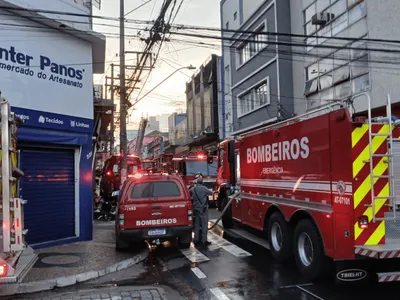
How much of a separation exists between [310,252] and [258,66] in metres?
19.0

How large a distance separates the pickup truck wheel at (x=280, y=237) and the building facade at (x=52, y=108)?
4.94 metres

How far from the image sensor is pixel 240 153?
10820 mm

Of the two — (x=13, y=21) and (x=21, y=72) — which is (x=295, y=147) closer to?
(x=21, y=72)

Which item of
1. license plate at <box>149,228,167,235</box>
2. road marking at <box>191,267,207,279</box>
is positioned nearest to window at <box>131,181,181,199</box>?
license plate at <box>149,228,167,235</box>

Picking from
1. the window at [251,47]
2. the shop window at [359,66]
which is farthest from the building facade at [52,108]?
the window at [251,47]

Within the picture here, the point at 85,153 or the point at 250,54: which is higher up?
the point at 250,54

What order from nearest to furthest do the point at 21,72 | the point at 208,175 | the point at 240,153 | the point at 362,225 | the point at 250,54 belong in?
the point at 362,225, the point at 21,72, the point at 240,153, the point at 208,175, the point at 250,54

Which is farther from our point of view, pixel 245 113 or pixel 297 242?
pixel 245 113

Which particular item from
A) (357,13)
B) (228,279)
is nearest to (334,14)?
(357,13)

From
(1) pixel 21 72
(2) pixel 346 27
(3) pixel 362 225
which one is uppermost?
(2) pixel 346 27

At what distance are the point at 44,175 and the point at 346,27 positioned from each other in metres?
13.9

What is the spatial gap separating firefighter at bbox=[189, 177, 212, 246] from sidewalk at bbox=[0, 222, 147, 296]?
157 centimetres

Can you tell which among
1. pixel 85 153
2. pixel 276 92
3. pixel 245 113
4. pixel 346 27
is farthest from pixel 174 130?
pixel 85 153

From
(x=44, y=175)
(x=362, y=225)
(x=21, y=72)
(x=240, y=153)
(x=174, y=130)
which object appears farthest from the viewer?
(x=174, y=130)
